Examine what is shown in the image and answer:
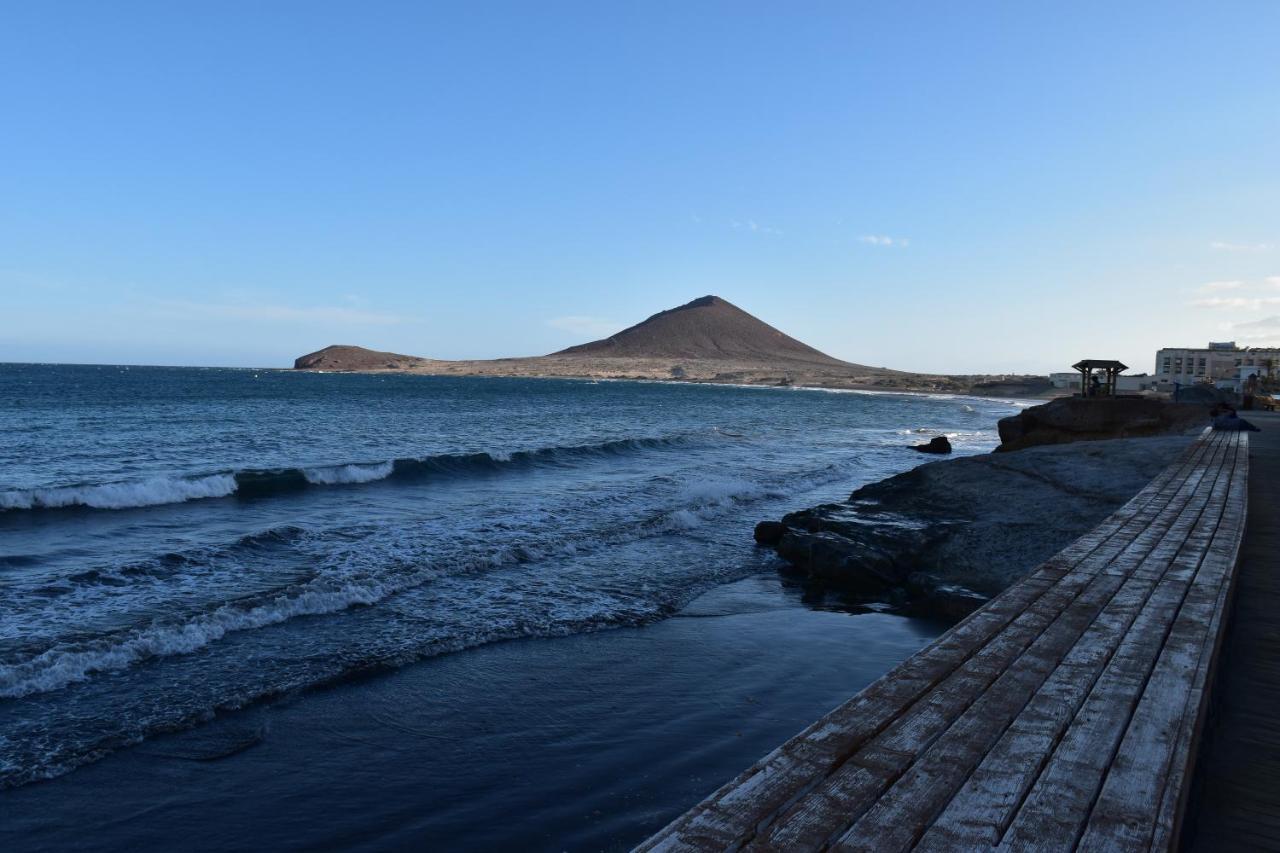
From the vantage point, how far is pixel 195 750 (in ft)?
21.7

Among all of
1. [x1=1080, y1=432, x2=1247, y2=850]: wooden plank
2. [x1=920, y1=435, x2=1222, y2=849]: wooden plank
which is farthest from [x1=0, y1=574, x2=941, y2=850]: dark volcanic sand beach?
[x1=1080, y1=432, x2=1247, y2=850]: wooden plank

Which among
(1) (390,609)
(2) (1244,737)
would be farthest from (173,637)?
(2) (1244,737)

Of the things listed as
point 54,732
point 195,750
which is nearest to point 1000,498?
point 195,750

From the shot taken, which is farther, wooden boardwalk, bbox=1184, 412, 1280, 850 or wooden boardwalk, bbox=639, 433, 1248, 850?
wooden boardwalk, bbox=1184, 412, 1280, 850

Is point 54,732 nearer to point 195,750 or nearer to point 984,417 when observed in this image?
point 195,750

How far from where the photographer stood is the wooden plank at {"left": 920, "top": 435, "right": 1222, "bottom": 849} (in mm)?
2617

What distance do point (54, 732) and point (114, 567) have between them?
6658 millimetres

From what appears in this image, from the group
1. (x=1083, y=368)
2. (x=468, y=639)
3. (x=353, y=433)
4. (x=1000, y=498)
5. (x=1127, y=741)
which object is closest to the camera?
(x=1127, y=741)

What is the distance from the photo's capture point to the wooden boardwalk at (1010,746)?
2586mm

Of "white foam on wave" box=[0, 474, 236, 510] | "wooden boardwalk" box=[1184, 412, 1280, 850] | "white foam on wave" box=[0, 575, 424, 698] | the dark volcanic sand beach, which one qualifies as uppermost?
"wooden boardwalk" box=[1184, 412, 1280, 850]

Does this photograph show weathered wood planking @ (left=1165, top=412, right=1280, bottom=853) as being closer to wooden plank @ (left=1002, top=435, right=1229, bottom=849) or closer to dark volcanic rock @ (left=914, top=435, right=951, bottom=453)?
wooden plank @ (left=1002, top=435, right=1229, bottom=849)

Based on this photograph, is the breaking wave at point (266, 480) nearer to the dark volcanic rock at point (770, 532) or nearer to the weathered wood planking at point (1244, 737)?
the dark volcanic rock at point (770, 532)

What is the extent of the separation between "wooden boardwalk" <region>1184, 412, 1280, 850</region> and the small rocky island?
4008 mm

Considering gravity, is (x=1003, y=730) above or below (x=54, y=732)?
above
